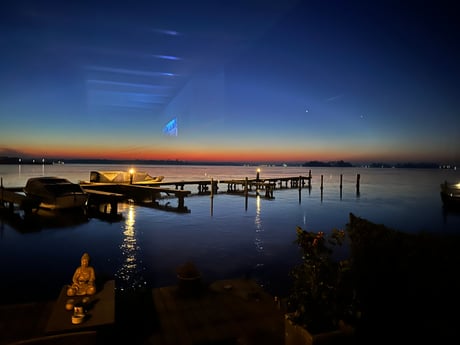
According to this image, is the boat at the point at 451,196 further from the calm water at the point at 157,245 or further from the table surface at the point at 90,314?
the table surface at the point at 90,314

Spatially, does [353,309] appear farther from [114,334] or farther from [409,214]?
[409,214]

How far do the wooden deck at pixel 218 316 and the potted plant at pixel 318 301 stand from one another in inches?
49.3

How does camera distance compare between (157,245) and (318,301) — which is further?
(157,245)

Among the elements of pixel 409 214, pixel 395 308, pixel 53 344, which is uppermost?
pixel 53 344

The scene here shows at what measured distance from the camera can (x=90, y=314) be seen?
486 cm

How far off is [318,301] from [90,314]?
342 centimetres

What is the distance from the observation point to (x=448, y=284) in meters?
4.02

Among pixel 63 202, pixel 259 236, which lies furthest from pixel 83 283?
pixel 63 202

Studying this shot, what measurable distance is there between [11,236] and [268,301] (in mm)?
17283

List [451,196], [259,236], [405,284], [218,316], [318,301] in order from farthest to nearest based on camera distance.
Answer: [451,196] < [259,236] < [218,316] < [405,284] < [318,301]

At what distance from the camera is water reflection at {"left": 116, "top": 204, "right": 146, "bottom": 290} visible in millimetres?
10836

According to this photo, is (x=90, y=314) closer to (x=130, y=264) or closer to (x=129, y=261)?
(x=130, y=264)

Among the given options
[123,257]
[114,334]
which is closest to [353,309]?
[114,334]

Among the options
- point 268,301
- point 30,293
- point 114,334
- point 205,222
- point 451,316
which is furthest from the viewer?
point 205,222
